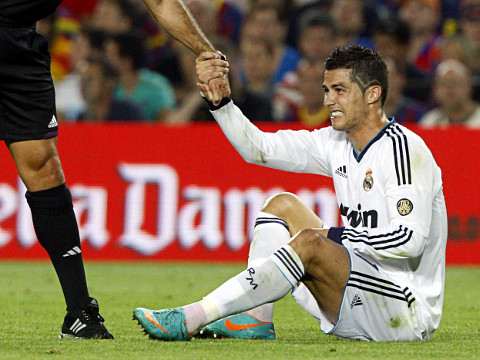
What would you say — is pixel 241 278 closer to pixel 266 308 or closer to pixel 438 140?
pixel 266 308

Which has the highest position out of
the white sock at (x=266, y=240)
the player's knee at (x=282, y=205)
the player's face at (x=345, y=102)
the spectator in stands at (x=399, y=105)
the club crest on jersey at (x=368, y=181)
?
the spectator in stands at (x=399, y=105)

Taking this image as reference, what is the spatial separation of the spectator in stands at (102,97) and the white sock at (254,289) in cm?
614

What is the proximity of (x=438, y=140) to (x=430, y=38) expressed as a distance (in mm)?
2791

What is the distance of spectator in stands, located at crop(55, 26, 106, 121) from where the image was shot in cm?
1080

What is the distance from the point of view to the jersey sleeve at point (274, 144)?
4414 millimetres

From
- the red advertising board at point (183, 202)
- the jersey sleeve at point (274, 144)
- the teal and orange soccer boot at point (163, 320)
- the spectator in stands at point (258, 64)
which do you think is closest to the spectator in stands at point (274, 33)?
the spectator in stands at point (258, 64)

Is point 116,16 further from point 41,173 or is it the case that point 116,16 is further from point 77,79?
point 41,173

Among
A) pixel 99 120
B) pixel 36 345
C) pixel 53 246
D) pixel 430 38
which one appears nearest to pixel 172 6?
pixel 53 246

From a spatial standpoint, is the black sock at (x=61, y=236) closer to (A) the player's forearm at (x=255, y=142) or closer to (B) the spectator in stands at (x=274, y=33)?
(A) the player's forearm at (x=255, y=142)

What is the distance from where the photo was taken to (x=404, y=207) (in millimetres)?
4020

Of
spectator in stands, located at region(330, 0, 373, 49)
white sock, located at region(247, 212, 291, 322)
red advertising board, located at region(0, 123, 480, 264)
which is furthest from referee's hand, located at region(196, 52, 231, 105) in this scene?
spectator in stands, located at region(330, 0, 373, 49)

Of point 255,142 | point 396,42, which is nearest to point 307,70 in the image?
point 396,42

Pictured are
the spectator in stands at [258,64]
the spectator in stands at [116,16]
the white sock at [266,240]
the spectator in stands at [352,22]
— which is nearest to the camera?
the white sock at [266,240]

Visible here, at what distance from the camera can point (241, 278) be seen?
13.2 feet
